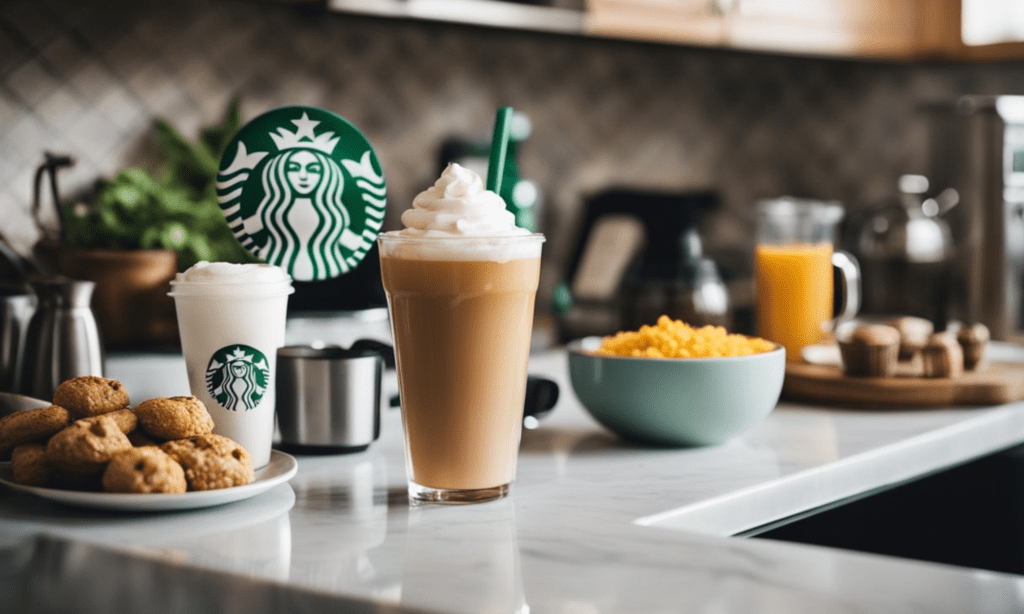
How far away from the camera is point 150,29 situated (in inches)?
79.0

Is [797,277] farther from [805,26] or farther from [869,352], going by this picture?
[805,26]

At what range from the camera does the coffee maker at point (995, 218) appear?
Result: 2.62 metres

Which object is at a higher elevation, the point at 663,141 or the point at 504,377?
the point at 663,141

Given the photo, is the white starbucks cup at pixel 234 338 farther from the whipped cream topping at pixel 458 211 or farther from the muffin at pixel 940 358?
the muffin at pixel 940 358

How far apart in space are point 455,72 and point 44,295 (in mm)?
1369

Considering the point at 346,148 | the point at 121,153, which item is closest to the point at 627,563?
the point at 346,148

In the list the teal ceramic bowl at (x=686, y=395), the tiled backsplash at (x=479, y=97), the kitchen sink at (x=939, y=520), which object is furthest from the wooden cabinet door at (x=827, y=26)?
the teal ceramic bowl at (x=686, y=395)

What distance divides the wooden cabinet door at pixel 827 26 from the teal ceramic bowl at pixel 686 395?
1.28 metres

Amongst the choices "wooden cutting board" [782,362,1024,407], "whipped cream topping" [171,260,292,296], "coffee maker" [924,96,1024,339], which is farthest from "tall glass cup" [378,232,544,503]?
"coffee maker" [924,96,1024,339]

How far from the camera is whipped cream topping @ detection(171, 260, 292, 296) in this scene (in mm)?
990

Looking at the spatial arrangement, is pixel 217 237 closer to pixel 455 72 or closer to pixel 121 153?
pixel 121 153

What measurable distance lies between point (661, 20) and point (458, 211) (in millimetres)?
1392

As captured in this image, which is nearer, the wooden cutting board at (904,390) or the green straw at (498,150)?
the green straw at (498,150)

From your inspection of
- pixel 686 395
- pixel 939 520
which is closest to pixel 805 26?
pixel 939 520
